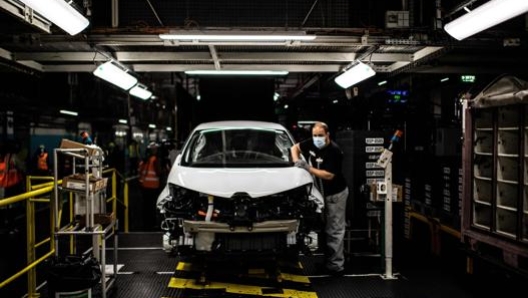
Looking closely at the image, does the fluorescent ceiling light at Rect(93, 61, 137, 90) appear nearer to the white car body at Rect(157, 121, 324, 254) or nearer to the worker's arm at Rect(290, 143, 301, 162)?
the white car body at Rect(157, 121, 324, 254)

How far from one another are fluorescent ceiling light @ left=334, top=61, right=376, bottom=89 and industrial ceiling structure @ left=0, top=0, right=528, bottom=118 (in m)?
0.11

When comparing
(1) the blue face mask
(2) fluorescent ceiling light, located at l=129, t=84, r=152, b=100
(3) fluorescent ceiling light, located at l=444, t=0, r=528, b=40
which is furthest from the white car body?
(2) fluorescent ceiling light, located at l=129, t=84, r=152, b=100

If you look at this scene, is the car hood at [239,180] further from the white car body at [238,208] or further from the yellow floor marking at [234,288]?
the yellow floor marking at [234,288]

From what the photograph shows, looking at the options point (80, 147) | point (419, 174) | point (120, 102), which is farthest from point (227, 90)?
point (120, 102)

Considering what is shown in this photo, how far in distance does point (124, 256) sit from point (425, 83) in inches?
283

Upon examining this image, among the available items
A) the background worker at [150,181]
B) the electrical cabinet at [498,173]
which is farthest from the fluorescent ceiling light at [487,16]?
the background worker at [150,181]

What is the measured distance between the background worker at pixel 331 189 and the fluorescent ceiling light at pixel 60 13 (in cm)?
294

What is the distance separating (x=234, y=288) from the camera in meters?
5.47

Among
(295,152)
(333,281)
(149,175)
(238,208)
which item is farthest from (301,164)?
(149,175)

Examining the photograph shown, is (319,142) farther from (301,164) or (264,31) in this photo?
(264,31)

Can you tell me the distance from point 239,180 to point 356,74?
3200 millimetres

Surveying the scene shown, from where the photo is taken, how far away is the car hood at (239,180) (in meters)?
5.45

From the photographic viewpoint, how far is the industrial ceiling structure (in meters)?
5.78

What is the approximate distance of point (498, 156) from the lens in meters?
5.50
